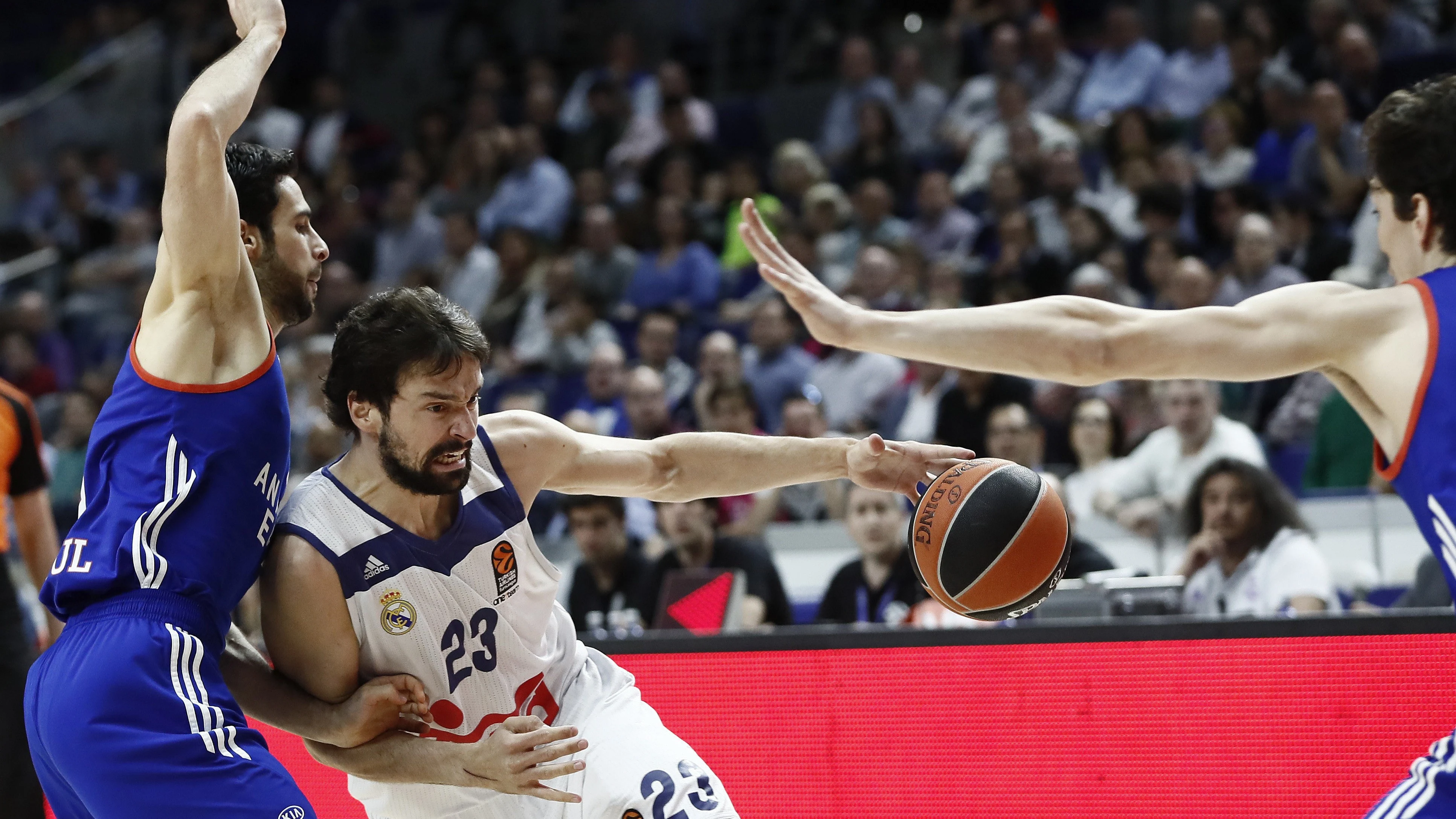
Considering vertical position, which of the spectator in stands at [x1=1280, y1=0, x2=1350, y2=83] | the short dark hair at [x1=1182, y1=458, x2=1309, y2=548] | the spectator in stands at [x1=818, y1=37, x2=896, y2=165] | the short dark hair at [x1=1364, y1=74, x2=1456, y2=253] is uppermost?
the spectator in stands at [x1=818, y1=37, x2=896, y2=165]

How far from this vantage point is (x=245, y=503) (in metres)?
3.01

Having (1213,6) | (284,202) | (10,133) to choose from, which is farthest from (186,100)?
(10,133)

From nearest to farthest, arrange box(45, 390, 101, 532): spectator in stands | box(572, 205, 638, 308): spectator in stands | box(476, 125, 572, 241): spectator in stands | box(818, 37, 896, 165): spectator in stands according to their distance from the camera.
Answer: box(45, 390, 101, 532): spectator in stands, box(572, 205, 638, 308): spectator in stands, box(818, 37, 896, 165): spectator in stands, box(476, 125, 572, 241): spectator in stands

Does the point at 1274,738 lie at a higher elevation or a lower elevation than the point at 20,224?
lower

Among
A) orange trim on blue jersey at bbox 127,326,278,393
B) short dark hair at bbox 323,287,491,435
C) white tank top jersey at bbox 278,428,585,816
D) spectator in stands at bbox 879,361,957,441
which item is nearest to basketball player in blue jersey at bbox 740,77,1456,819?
short dark hair at bbox 323,287,491,435

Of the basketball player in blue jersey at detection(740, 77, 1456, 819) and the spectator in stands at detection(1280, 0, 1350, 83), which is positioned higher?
the spectator in stands at detection(1280, 0, 1350, 83)

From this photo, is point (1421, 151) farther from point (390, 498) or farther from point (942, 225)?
point (942, 225)

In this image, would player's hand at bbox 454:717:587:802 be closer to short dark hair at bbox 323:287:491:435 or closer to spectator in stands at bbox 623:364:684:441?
short dark hair at bbox 323:287:491:435

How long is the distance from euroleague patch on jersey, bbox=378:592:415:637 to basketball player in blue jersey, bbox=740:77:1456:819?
124 cm

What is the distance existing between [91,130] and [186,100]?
12.9 metres

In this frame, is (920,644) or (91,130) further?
(91,130)

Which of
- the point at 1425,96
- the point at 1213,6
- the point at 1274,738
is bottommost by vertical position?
the point at 1274,738

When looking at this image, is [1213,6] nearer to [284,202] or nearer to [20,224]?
[284,202]

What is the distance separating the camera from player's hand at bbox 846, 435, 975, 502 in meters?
3.48
